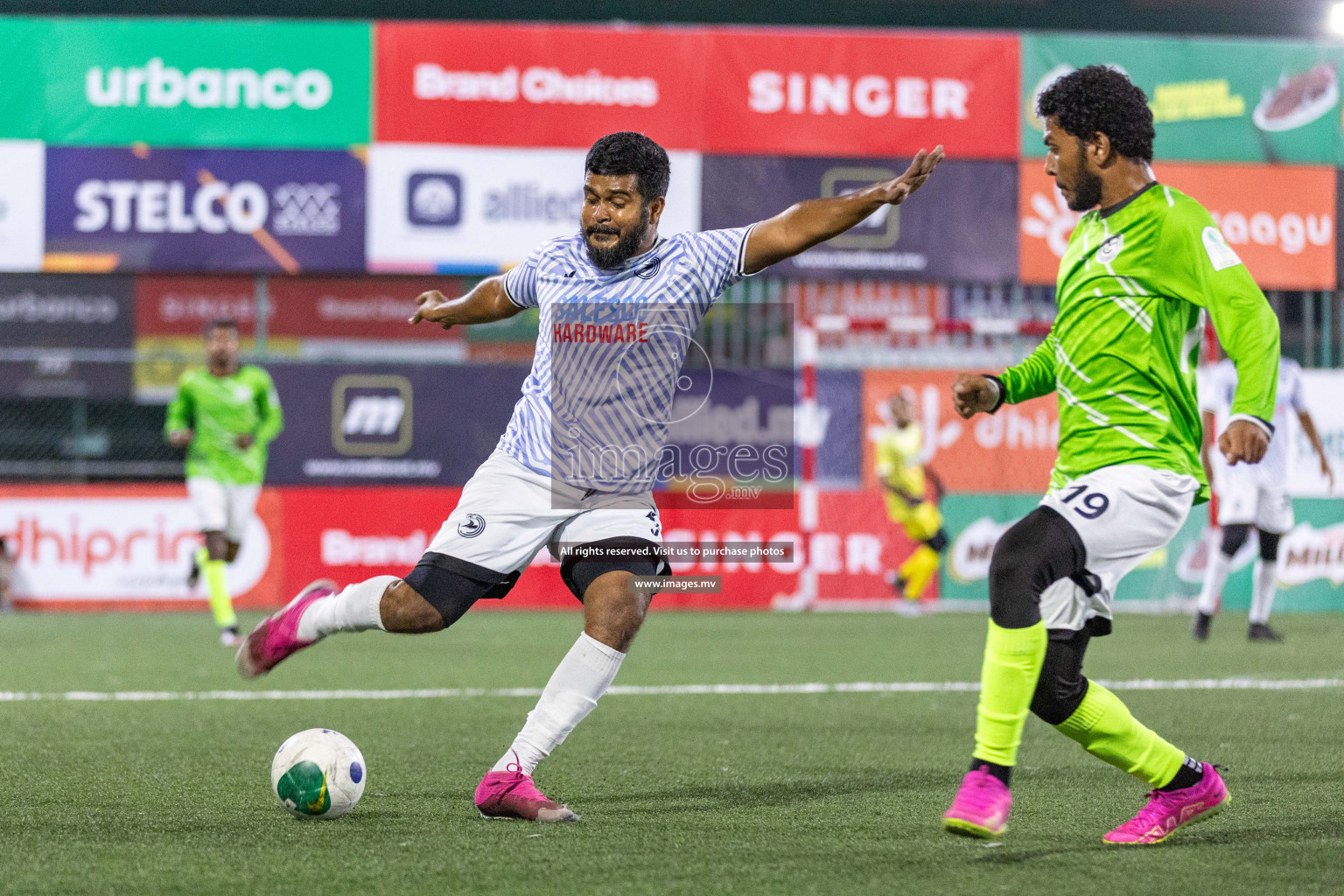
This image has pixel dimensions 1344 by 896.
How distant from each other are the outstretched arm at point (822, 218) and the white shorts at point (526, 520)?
2.78 ft

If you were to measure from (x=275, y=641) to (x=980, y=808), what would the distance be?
2273 mm

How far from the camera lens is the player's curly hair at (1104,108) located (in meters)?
4.25

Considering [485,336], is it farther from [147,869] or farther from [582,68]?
[147,869]

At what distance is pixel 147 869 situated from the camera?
13.0ft

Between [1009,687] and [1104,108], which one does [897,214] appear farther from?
[1009,687]

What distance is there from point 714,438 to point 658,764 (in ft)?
30.7

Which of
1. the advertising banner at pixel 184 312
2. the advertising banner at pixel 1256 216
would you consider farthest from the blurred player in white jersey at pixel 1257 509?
the advertising banner at pixel 184 312

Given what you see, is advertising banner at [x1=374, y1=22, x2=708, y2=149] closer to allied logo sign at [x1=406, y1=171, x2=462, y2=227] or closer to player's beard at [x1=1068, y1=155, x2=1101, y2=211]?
allied logo sign at [x1=406, y1=171, x2=462, y2=227]

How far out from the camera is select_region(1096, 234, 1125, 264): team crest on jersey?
429 centimetres

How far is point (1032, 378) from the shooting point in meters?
4.62

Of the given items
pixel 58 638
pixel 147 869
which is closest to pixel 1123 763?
pixel 147 869

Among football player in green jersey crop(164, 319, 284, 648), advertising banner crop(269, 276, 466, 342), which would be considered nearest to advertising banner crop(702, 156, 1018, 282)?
advertising banner crop(269, 276, 466, 342)

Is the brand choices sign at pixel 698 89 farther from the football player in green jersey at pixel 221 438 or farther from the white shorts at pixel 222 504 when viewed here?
the white shorts at pixel 222 504

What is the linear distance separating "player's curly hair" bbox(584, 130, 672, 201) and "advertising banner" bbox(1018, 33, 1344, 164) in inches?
470
